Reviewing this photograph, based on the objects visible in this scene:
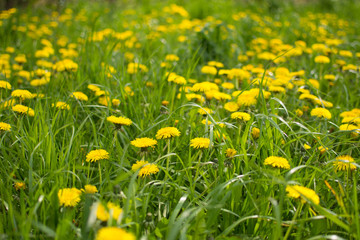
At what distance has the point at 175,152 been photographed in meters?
1.59

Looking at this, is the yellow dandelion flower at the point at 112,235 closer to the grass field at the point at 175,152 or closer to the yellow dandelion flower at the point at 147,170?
the grass field at the point at 175,152

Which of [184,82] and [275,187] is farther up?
[184,82]

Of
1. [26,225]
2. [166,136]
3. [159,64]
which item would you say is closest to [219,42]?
[159,64]

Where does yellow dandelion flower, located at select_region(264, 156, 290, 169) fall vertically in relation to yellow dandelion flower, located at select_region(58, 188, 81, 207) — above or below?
above

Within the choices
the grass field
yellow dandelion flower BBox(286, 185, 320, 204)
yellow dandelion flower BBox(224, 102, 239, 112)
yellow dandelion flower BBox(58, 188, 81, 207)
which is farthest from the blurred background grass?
yellow dandelion flower BBox(286, 185, 320, 204)

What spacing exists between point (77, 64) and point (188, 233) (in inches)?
62.5

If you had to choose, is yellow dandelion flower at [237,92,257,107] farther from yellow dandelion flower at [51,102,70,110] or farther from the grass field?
yellow dandelion flower at [51,102,70,110]

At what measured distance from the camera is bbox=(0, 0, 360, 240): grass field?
110 cm

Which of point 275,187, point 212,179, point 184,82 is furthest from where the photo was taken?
point 184,82

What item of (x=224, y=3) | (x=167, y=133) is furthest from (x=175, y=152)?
(x=224, y=3)

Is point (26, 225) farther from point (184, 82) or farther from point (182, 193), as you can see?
point (184, 82)

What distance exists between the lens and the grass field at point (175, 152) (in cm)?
110

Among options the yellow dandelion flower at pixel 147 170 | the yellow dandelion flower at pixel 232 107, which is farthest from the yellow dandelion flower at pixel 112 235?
the yellow dandelion flower at pixel 232 107

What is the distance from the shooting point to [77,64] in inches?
91.2
